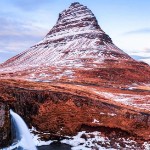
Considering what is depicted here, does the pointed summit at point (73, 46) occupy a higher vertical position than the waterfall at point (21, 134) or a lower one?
higher

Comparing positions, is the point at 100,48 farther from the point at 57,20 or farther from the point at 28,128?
the point at 28,128

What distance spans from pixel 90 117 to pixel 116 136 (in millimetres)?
3026

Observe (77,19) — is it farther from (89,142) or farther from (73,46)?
(89,142)

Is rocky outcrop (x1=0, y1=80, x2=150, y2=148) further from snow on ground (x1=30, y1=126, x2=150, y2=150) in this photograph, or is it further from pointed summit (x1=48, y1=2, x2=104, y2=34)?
pointed summit (x1=48, y1=2, x2=104, y2=34)

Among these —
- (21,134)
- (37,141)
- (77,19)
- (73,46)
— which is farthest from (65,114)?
(77,19)

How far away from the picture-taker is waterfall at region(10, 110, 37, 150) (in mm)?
25703

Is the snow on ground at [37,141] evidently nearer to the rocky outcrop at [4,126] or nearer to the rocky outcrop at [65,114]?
the rocky outcrop at [65,114]

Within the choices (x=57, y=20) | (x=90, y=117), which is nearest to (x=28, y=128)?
(x=90, y=117)

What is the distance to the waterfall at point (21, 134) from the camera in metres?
25.7

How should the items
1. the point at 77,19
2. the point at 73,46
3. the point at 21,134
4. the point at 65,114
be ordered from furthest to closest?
the point at 77,19
the point at 73,46
the point at 65,114
the point at 21,134

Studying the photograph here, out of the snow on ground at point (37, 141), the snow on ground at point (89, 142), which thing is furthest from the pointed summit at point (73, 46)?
the snow on ground at point (37, 141)

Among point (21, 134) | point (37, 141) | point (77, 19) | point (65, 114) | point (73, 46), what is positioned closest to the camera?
point (21, 134)

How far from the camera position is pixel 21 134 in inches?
1056

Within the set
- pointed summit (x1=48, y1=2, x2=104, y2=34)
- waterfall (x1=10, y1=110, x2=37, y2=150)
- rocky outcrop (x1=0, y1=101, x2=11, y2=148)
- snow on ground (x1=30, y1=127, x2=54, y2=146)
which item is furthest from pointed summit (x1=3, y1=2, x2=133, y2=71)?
rocky outcrop (x1=0, y1=101, x2=11, y2=148)
